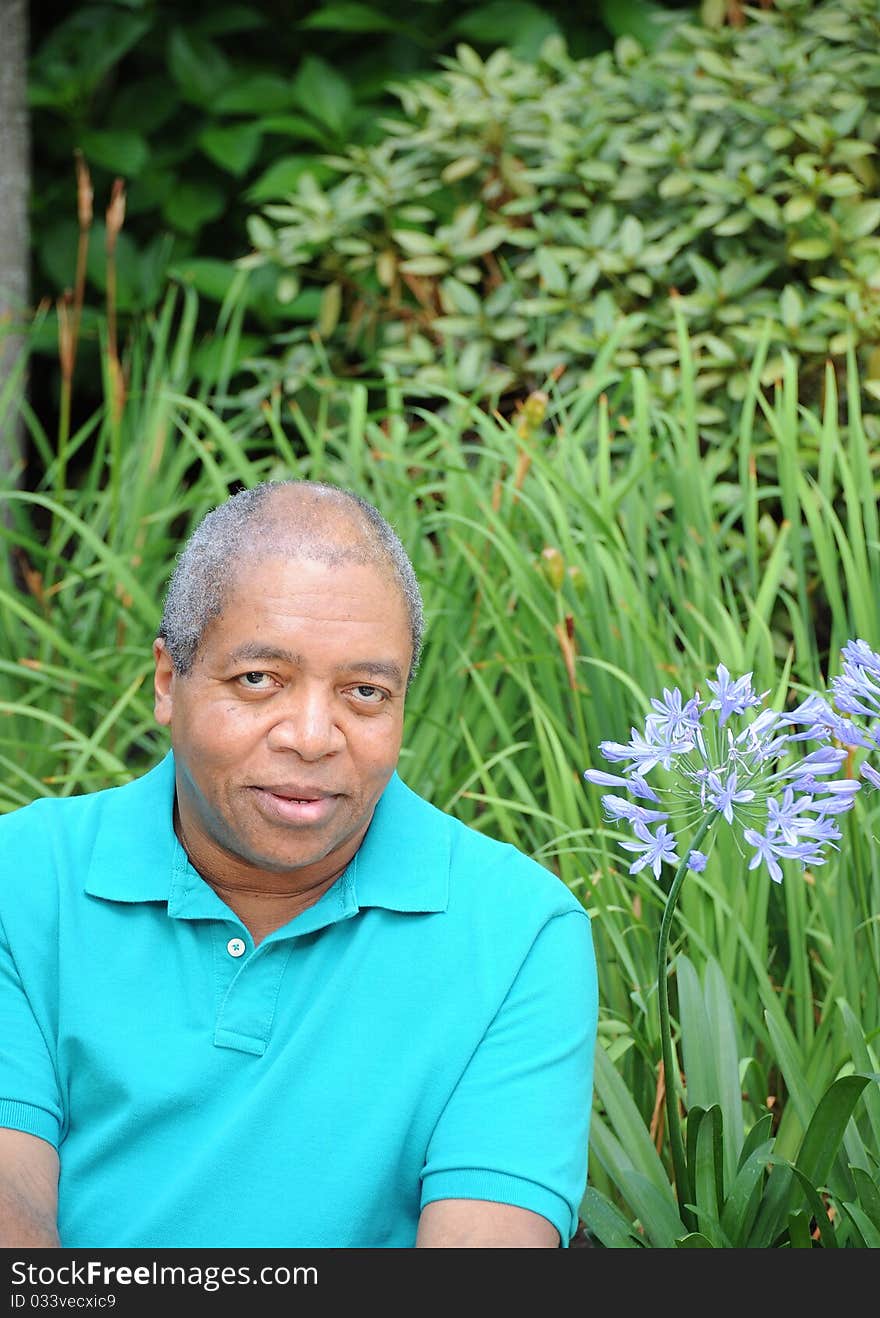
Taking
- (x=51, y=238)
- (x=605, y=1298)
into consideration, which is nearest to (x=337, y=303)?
(x=51, y=238)

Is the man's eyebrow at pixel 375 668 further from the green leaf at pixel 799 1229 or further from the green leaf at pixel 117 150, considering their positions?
the green leaf at pixel 117 150

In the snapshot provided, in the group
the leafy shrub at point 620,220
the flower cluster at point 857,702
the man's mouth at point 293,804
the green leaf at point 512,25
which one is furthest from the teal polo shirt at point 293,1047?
the green leaf at point 512,25

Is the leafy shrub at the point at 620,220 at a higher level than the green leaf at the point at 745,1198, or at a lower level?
higher

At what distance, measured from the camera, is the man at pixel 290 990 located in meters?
1.55

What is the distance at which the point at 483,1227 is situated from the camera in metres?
1.51

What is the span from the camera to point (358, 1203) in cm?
156

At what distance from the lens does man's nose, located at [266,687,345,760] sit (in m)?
1.56

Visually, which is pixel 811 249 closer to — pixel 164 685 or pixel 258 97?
pixel 258 97

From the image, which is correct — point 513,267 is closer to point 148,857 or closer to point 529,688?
point 529,688

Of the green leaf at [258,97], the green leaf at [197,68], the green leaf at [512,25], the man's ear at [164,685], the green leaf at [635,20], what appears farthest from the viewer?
the green leaf at [197,68]

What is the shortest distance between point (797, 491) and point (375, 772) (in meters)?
1.42

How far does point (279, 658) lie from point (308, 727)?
77 mm

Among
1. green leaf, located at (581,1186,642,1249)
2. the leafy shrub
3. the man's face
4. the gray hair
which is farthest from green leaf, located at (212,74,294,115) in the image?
green leaf, located at (581,1186,642,1249)

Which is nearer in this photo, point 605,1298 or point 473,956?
point 605,1298
